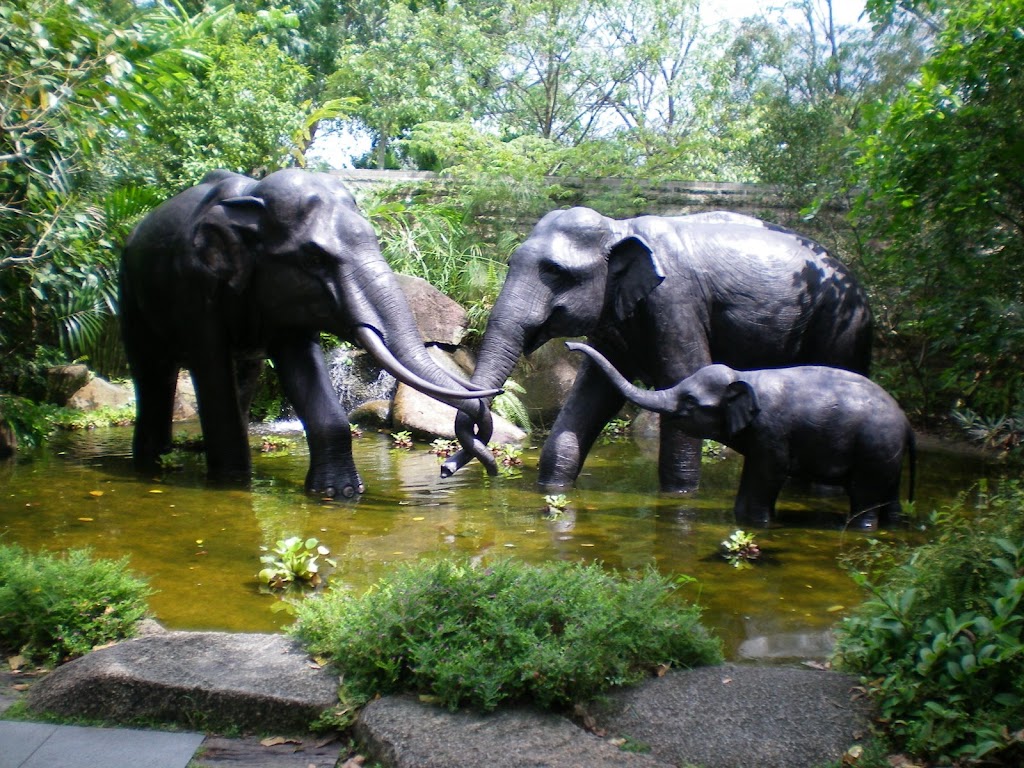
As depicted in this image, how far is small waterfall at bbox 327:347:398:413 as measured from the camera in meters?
14.0

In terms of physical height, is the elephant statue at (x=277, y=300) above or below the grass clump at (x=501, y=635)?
above

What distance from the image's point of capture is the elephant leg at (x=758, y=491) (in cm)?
Result: 646

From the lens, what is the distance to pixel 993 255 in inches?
282

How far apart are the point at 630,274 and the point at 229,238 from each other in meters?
3.17

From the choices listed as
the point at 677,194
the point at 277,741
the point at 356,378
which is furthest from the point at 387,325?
the point at 677,194

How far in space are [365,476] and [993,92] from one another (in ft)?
19.1

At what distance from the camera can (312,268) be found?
7.59 meters

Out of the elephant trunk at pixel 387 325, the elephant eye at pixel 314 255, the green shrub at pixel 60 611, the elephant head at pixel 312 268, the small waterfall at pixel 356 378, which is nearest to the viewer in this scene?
the green shrub at pixel 60 611

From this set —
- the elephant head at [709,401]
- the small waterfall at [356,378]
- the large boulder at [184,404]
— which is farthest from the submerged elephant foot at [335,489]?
the large boulder at [184,404]

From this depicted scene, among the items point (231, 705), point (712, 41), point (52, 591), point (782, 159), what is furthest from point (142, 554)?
point (712, 41)

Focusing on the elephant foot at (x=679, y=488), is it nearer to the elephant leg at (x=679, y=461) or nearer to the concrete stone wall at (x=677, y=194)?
the elephant leg at (x=679, y=461)

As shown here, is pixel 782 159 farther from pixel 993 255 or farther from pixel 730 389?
pixel 730 389

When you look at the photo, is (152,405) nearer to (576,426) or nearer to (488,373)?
Result: (488,373)

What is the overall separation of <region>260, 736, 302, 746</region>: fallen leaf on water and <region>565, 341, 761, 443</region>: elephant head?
371 cm
